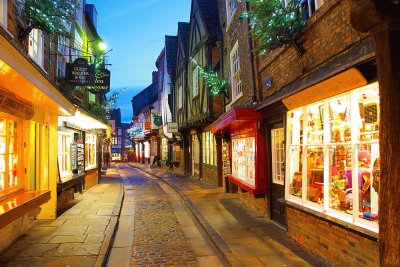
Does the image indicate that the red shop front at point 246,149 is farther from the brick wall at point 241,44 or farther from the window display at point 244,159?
the brick wall at point 241,44

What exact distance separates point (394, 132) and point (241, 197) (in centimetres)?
900

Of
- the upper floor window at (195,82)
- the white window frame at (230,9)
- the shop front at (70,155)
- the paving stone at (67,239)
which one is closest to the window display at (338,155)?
the paving stone at (67,239)

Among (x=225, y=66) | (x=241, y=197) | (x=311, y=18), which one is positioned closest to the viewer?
(x=311, y=18)

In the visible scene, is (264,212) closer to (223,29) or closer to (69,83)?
(69,83)

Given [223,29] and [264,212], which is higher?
[223,29]

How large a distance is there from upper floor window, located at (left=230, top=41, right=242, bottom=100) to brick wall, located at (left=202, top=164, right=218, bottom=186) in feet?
14.2

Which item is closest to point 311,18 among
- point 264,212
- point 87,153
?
point 264,212

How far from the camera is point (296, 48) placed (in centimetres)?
638

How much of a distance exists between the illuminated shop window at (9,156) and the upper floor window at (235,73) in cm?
725

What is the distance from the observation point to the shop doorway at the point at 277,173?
25.2 ft

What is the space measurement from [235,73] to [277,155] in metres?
5.21

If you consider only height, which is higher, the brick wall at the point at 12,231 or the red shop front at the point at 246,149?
the red shop front at the point at 246,149

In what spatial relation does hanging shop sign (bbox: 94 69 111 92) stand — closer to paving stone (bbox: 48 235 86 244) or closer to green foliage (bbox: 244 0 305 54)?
paving stone (bbox: 48 235 86 244)

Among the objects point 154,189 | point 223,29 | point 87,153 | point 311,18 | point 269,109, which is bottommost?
point 154,189
